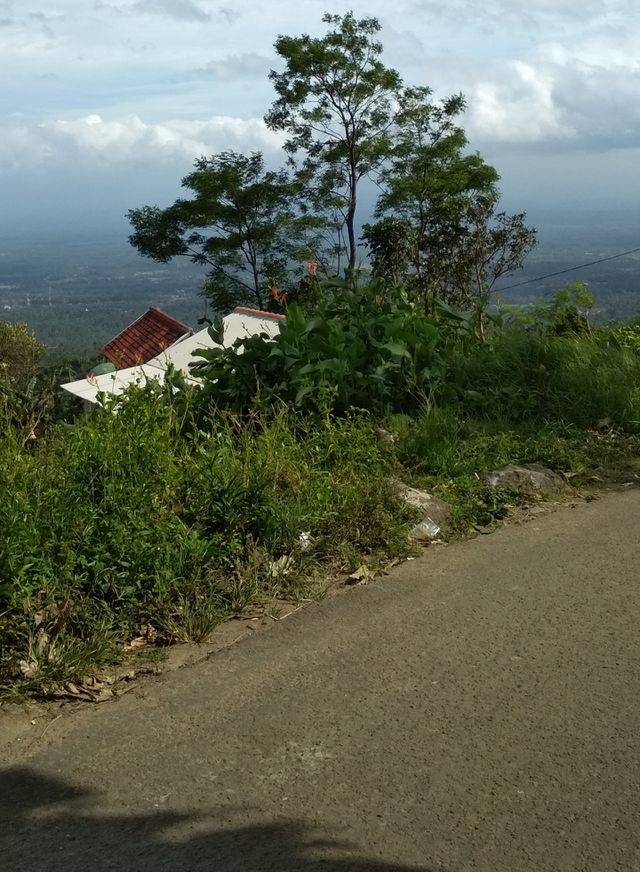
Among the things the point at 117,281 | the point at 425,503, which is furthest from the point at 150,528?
the point at 117,281

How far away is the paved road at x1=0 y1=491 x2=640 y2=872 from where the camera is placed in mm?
2703

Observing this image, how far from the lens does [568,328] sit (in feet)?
27.2

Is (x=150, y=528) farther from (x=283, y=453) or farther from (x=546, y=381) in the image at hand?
(x=546, y=381)

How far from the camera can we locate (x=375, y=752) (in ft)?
10.4

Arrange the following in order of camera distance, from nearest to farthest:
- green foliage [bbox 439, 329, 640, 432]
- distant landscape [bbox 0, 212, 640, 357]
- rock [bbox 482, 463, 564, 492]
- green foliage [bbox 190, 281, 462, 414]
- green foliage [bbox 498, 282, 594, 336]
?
rock [bbox 482, 463, 564, 492] < green foliage [bbox 190, 281, 462, 414] < green foliage [bbox 439, 329, 640, 432] < green foliage [bbox 498, 282, 594, 336] < distant landscape [bbox 0, 212, 640, 357]

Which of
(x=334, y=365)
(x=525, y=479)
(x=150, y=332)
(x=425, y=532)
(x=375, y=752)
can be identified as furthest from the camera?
(x=150, y=332)

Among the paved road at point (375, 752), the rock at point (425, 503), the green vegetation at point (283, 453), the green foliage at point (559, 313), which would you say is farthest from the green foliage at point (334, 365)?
the paved road at point (375, 752)

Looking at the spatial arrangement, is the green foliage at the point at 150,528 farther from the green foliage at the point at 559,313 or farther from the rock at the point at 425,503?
the green foliage at the point at 559,313

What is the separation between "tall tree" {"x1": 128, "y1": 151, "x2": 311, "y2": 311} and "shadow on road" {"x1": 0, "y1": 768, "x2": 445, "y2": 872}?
108 feet

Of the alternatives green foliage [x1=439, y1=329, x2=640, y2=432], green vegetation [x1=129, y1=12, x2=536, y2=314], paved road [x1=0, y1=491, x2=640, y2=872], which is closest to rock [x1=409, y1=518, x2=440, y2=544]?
paved road [x1=0, y1=491, x2=640, y2=872]

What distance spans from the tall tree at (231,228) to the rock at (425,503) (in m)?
30.4

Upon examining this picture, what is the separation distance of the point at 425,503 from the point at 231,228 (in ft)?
110

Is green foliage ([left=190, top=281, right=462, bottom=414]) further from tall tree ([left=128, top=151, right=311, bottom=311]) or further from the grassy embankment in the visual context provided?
tall tree ([left=128, top=151, right=311, bottom=311])

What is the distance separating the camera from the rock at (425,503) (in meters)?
5.20
